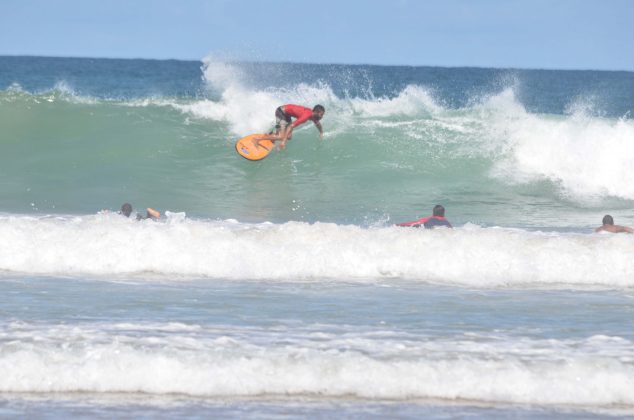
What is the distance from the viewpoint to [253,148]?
16531mm

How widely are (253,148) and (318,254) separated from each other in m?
7.60

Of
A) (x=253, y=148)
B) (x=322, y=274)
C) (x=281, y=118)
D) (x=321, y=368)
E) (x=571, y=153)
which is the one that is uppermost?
(x=281, y=118)

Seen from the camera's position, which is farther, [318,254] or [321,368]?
[318,254]

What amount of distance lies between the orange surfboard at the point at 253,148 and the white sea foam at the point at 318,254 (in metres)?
6.76

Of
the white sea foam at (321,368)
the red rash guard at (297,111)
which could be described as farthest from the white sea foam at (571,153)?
the white sea foam at (321,368)

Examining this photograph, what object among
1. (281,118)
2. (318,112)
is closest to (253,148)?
(281,118)

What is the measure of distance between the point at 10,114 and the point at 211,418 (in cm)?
1733

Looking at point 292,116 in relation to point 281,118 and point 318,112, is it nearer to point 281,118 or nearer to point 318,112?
point 281,118

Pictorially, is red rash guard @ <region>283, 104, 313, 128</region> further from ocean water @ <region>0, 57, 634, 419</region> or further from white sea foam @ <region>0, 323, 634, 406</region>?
white sea foam @ <region>0, 323, 634, 406</region>

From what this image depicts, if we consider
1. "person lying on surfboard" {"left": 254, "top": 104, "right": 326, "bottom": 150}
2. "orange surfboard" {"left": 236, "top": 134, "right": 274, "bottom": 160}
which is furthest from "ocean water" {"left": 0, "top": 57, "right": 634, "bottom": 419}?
"person lying on surfboard" {"left": 254, "top": 104, "right": 326, "bottom": 150}

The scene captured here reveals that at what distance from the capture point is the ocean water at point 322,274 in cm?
546

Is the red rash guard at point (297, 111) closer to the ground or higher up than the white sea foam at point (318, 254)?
higher up

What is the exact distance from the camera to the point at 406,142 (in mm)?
19062

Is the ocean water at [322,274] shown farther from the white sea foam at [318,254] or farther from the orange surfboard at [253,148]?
the orange surfboard at [253,148]
